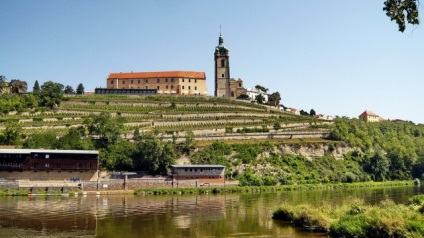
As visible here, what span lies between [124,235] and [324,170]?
52.0 m

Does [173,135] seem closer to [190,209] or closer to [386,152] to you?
[190,209]

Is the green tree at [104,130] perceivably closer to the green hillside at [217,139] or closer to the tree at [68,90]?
the green hillside at [217,139]

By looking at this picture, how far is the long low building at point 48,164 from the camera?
57438 mm

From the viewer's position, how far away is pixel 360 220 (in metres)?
23.3

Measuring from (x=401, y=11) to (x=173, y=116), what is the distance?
7693 centimetres

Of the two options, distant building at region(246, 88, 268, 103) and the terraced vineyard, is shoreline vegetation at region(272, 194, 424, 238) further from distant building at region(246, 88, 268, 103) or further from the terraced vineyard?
distant building at region(246, 88, 268, 103)

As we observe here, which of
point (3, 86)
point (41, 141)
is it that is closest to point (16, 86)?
point (3, 86)

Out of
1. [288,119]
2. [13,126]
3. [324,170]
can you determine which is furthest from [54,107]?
[324,170]

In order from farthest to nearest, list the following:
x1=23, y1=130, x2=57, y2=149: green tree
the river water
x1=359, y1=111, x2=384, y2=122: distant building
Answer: x1=359, y1=111, x2=384, y2=122: distant building, x1=23, y1=130, x2=57, y2=149: green tree, the river water

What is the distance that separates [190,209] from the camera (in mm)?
39344

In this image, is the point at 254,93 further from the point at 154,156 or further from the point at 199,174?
the point at 154,156

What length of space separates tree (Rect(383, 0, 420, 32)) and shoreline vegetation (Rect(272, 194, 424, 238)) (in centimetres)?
1129

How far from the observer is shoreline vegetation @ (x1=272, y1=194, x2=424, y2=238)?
20.5m

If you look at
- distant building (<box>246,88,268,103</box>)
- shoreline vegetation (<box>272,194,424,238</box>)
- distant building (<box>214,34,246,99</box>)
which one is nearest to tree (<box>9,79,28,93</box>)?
distant building (<box>214,34,246,99</box>)
